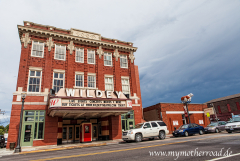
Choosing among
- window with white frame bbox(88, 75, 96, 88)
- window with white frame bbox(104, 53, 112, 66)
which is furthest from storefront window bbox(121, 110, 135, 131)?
window with white frame bbox(104, 53, 112, 66)

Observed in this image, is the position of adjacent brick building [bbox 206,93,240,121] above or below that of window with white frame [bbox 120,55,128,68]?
below

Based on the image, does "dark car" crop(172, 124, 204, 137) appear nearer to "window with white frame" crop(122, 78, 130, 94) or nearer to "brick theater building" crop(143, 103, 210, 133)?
"brick theater building" crop(143, 103, 210, 133)

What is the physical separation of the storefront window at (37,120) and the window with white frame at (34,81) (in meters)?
2.73

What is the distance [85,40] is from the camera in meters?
22.7

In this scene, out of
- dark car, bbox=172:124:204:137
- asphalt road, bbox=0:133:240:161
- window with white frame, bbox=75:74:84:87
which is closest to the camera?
asphalt road, bbox=0:133:240:161

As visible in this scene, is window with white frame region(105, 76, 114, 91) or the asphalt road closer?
the asphalt road

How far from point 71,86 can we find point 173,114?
1758cm

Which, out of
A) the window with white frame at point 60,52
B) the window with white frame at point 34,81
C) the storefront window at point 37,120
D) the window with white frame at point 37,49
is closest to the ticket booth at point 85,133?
the storefront window at point 37,120

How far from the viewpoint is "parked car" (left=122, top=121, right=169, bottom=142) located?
15688 mm

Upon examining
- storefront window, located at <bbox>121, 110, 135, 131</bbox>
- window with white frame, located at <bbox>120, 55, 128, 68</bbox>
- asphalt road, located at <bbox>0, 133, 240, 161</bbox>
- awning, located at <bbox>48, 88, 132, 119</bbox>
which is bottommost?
asphalt road, located at <bbox>0, 133, 240, 161</bbox>

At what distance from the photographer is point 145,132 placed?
1633 cm

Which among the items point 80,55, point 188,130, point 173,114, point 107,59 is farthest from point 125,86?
point 188,130

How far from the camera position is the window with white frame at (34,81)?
1856 cm

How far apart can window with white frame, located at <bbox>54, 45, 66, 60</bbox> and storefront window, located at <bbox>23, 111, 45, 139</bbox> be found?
7474 millimetres
